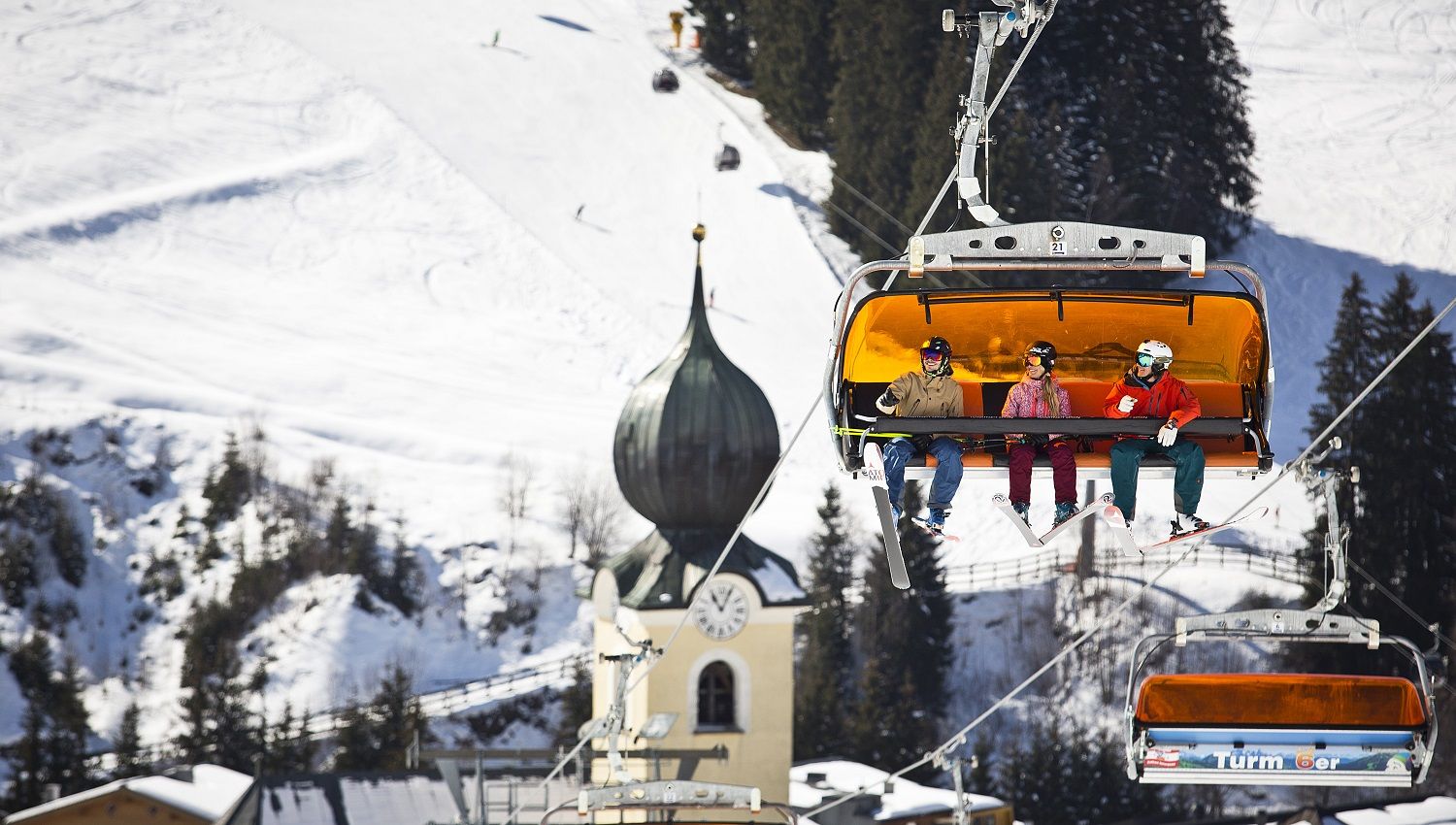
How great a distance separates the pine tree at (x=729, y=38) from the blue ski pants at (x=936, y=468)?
84.2m

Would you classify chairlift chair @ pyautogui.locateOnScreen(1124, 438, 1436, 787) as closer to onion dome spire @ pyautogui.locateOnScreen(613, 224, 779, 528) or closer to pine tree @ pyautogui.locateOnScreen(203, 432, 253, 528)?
onion dome spire @ pyautogui.locateOnScreen(613, 224, 779, 528)

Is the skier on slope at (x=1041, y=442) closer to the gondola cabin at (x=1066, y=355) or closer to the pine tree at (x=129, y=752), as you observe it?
the gondola cabin at (x=1066, y=355)

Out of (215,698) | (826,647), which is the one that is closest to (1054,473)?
(826,647)

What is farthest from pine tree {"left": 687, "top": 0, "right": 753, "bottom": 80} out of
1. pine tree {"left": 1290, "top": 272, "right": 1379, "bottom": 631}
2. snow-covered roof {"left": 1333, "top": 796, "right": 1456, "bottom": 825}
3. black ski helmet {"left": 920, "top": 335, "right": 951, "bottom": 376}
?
black ski helmet {"left": 920, "top": 335, "right": 951, "bottom": 376}

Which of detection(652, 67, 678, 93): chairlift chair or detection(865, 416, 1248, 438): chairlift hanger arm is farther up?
detection(652, 67, 678, 93): chairlift chair

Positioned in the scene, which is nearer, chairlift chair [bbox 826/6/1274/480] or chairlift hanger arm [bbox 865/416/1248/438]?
chairlift chair [bbox 826/6/1274/480]

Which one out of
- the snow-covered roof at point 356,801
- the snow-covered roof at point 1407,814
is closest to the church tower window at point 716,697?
the snow-covered roof at point 356,801

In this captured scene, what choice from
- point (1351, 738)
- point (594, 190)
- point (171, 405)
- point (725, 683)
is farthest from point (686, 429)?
point (594, 190)

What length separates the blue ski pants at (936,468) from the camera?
45.9 feet

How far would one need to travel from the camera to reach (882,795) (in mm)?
36125

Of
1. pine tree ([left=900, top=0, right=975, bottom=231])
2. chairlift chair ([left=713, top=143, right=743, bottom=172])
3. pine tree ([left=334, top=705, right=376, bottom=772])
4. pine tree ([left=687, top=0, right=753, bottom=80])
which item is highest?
pine tree ([left=687, top=0, right=753, bottom=80])

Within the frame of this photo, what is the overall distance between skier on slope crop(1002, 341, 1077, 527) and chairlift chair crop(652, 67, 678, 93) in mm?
80916

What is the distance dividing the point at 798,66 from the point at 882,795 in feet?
181

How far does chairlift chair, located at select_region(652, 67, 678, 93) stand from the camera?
94688 mm
